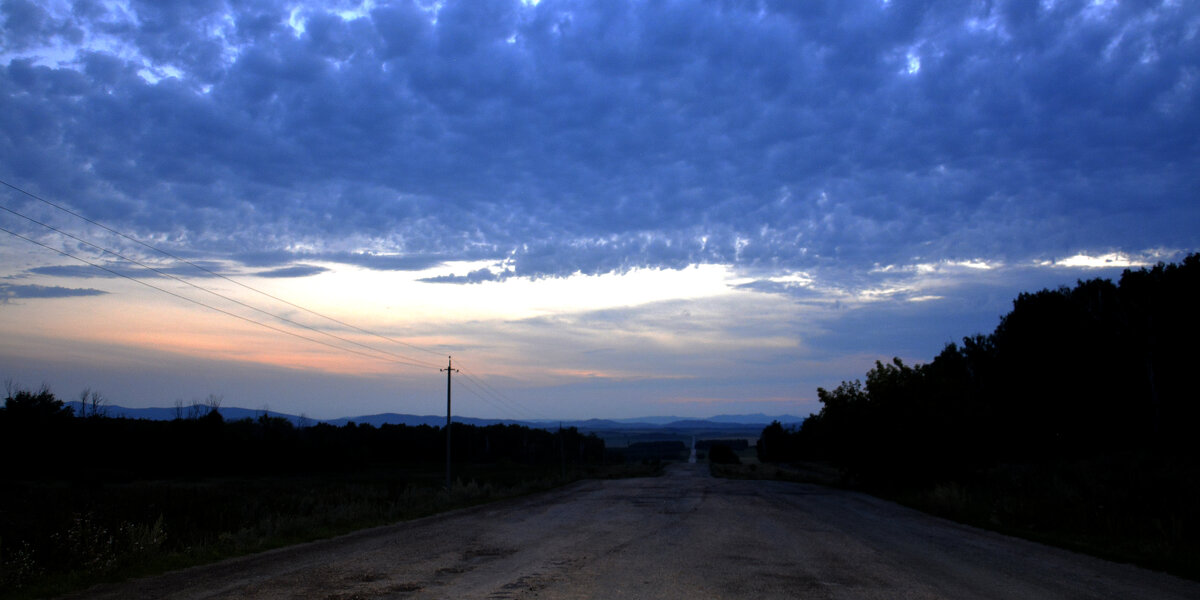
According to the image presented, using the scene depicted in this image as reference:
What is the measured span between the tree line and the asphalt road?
17601 millimetres

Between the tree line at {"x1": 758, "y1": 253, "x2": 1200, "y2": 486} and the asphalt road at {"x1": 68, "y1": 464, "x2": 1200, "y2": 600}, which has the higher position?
the tree line at {"x1": 758, "y1": 253, "x2": 1200, "y2": 486}

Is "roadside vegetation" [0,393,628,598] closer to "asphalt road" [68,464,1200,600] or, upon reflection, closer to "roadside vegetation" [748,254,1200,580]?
"asphalt road" [68,464,1200,600]

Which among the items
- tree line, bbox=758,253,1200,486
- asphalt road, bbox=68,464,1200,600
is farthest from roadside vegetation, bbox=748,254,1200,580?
asphalt road, bbox=68,464,1200,600

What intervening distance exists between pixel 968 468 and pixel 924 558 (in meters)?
24.5

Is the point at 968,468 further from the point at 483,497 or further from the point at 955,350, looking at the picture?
the point at 955,350

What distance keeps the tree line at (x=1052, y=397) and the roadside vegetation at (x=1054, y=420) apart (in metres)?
0.07

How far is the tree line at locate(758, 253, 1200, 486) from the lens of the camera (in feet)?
113

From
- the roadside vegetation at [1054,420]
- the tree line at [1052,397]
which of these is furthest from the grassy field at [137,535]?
the tree line at [1052,397]

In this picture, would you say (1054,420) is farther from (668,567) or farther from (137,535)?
(137,535)

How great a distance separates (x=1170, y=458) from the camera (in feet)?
111

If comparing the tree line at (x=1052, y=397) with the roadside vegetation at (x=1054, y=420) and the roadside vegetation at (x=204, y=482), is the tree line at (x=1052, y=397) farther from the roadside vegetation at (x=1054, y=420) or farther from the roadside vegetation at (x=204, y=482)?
the roadside vegetation at (x=204, y=482)

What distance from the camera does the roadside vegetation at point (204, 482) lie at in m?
12.8

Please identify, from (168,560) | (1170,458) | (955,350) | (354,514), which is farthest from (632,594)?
(955,350)

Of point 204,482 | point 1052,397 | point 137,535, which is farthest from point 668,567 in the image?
point 204,482
